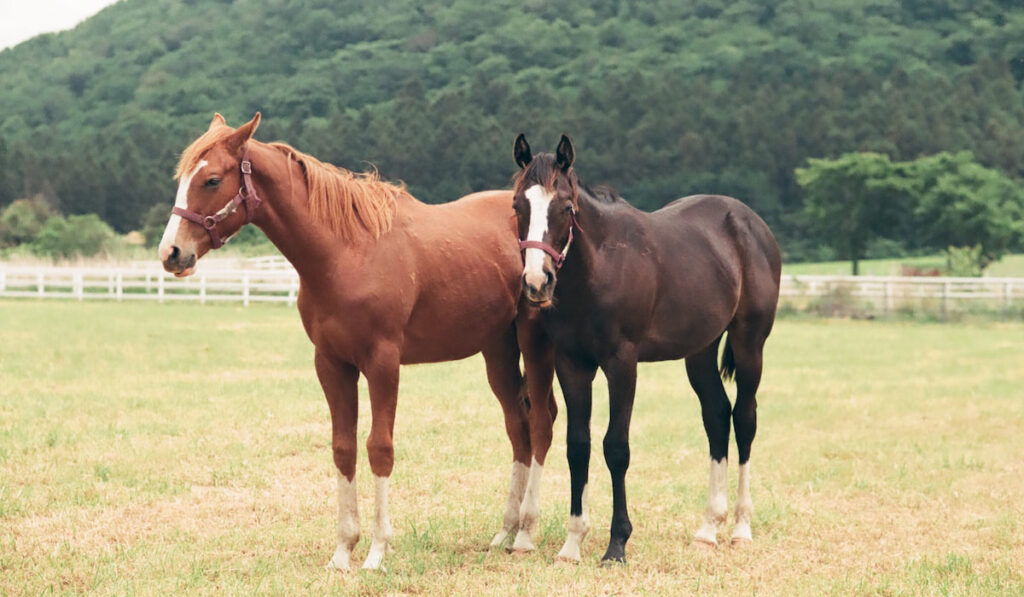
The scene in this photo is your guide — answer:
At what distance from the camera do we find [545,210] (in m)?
5.38

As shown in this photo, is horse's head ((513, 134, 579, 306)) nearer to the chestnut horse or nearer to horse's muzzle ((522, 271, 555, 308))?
horse's muzzle ((522, 271, 555, 308))

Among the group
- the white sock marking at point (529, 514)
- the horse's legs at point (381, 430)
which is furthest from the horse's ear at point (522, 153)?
the white sock marking at point (529, 514)

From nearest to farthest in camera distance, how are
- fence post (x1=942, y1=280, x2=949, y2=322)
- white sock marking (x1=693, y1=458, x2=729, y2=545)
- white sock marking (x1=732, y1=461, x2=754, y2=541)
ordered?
white sock marking (x1=693, y1=458, x2=729, y2=545), white sock marking (x1=732, y1=461, x2=754, y2=541), fence post (x1=942, y1=280, x2=949, y2=322)

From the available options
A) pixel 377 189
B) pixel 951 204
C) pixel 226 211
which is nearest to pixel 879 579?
pixel 377 189

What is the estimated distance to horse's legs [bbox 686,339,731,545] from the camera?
656 centimetres

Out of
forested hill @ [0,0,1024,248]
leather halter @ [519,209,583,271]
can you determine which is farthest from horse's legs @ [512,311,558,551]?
forested hill @ [0,0,1024,248]

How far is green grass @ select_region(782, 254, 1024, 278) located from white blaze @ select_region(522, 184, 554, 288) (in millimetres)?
44158

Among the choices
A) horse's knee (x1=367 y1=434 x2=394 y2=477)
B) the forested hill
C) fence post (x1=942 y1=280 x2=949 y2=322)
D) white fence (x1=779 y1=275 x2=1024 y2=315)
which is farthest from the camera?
the forested hill

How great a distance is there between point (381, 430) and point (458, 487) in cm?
249

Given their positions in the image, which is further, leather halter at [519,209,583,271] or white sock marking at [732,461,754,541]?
white sock marking at [732,461,754,541]

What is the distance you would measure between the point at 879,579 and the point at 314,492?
403 cm

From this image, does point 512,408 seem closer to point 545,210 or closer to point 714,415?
point 714,415

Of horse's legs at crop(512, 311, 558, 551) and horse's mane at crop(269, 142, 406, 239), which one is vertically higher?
horse's mane at crop(269, 142, 406, 239)

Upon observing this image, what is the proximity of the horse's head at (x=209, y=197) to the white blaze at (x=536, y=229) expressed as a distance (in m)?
1.42
